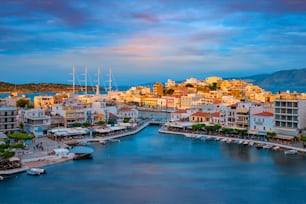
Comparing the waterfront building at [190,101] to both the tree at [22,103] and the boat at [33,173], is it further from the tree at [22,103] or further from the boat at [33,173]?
the boat at [33,173]

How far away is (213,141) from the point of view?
77.8ft

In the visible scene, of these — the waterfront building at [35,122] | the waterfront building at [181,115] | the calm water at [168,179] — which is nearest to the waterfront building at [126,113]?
the waterfront building at [181,115]

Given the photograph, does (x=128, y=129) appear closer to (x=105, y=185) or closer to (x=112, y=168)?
(x=112, y=168)

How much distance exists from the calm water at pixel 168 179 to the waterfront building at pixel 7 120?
5.04 meters

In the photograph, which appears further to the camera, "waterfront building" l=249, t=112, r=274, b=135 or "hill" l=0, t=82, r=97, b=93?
"hill" l=0, t=82, r=97, b=93

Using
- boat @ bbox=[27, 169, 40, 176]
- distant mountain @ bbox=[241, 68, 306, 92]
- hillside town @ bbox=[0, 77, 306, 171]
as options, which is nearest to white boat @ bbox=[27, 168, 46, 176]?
boat @ bbox=[27, 169, 40, 176]

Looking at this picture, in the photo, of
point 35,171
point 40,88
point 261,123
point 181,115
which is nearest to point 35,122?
point 35,171

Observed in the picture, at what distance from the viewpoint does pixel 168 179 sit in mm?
14477

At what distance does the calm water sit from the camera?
12.4 m

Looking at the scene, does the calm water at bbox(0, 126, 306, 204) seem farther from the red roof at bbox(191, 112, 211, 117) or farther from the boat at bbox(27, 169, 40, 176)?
the red roof at bbox(191, 112, 211, 117)

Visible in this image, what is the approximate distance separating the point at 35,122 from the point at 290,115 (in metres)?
14.0

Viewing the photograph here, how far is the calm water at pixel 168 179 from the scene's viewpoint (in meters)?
12.4

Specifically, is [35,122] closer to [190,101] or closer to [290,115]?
[290,115]

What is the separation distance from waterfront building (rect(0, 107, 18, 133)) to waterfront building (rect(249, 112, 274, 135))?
13065 millimetres
